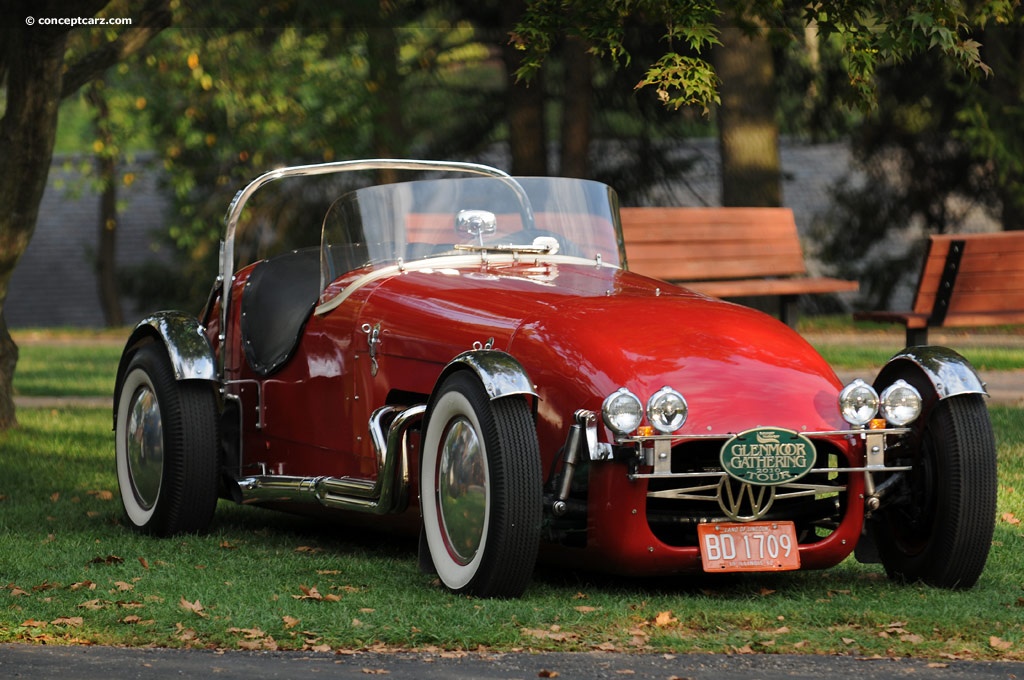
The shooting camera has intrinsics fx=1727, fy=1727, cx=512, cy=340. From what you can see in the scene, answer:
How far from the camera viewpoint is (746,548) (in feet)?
19.7

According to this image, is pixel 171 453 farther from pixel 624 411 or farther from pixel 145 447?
pixel 624 411

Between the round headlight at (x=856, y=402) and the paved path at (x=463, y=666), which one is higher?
the round headlight at (x=856, y=402)

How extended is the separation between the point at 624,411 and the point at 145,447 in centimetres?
292

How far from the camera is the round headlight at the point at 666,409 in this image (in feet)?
19.2

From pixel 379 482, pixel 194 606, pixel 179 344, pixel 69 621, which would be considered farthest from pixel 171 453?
pixel 69 621

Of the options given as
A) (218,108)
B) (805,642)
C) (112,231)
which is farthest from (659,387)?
(112,231)

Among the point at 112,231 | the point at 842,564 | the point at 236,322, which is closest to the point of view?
the point at 842,564

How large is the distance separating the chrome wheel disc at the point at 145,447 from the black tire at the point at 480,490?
186cm

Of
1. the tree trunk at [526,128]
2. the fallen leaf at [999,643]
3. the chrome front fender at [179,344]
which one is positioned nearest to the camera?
the fallen leaf at [999,643]

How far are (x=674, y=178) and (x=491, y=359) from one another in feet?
59.8

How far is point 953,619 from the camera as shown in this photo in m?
5.75

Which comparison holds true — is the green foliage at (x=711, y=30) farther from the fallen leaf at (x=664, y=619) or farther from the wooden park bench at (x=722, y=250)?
the wooden park bench at (x=722, y=250)

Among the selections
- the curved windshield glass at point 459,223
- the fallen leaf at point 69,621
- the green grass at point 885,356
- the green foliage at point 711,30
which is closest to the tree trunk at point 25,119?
the green foliage at point 711,30

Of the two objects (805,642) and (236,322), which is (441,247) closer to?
(236,322)
